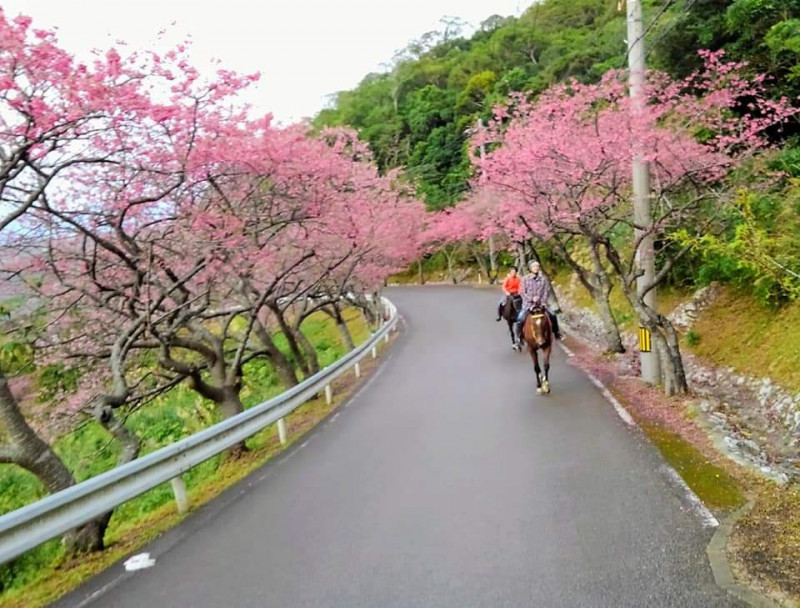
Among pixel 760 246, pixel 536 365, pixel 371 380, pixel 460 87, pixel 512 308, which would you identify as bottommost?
pixel 371 380

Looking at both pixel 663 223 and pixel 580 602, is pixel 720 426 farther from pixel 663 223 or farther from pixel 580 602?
pixel 580 602

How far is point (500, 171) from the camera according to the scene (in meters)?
16.8

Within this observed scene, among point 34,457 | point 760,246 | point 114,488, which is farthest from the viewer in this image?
point 34,457

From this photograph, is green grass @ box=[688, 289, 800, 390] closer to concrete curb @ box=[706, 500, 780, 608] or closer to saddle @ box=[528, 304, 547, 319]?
Answer: saddle @ box=[528, 304, 547, 319]

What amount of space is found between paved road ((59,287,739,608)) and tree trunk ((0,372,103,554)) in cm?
113

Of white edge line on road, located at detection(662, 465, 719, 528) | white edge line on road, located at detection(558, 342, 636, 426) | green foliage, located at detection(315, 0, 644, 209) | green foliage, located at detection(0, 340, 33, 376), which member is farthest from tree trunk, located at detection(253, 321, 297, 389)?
green foliage, located at detection(315, 0, 644, 209)

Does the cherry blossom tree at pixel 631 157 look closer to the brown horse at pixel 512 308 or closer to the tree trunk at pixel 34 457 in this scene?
the brown horse at pixel 512 308

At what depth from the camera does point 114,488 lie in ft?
20.3

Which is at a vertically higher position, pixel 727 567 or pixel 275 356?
pixel 727 567

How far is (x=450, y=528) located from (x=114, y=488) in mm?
3239

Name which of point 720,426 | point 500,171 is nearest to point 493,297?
point 500,171

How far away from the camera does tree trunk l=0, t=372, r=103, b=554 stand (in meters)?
6.66

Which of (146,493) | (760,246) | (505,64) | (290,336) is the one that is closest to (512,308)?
(290,336)

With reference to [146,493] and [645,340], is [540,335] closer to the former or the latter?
[645,340]
